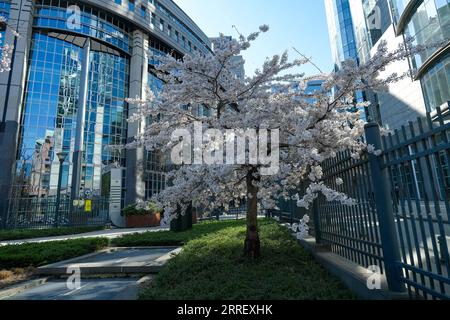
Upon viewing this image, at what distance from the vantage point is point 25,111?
30250mm

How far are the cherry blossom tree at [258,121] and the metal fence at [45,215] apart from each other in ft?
61.2

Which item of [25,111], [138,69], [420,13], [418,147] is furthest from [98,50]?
[418,147]

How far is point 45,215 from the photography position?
2103 centimetres

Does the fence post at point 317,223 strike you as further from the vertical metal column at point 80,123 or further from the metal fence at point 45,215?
the vertical metal column at point 80,123

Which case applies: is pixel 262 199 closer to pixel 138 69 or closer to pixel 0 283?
pixel 0 283

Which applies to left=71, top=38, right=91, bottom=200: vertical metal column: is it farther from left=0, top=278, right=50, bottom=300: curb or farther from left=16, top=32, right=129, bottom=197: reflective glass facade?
left=0, top=278, right=50, bottom=300: curb

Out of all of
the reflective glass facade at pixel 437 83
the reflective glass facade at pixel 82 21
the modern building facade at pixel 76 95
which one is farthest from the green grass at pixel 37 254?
the reflective glass facade at pixel 82 21

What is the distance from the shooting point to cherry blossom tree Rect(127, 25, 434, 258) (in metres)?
4.72

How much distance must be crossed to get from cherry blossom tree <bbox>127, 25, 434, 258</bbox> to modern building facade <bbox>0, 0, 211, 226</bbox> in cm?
2258

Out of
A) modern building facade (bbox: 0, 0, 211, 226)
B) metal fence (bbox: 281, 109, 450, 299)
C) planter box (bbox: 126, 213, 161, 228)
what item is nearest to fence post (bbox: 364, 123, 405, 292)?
metal fence (bbox: 281, 109, 450, 299)

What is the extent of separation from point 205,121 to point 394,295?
4.48 metres

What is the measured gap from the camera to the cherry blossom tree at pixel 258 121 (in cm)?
472

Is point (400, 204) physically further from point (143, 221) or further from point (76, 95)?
point (76, 95)
